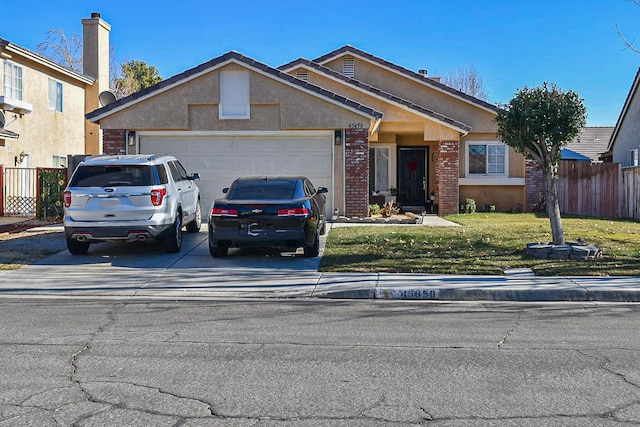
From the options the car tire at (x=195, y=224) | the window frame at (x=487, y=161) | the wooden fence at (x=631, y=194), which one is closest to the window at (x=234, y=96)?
the car tire at (x=195, y=224)

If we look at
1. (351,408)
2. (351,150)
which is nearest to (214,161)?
(351,150)

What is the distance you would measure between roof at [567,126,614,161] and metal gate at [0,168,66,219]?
2740cm

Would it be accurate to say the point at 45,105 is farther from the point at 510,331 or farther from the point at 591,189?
the point at 510,331

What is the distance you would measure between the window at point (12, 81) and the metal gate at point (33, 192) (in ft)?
9.03

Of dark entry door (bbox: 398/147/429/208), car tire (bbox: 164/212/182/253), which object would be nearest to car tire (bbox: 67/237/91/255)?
car tire (bbox: 164/212/182/253)

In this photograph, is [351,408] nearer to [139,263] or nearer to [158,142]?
[139,263]

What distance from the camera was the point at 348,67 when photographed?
84.7 ft

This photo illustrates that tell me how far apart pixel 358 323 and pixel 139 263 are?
19.4ft

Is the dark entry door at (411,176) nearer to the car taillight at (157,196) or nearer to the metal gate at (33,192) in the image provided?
the metal gate at (33,192)

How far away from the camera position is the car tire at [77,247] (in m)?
13.4

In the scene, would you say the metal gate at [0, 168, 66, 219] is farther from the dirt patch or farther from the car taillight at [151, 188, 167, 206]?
the car taillight at [151, 188, 167, 206]

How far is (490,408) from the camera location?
5207 mm

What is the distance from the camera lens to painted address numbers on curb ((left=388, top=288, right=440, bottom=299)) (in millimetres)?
10242

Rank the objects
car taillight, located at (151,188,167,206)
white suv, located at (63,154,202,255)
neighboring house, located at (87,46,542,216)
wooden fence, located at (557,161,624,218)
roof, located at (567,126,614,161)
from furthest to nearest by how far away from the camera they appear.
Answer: roof, located at (567,126,614,161) → wooden fence, located at (557,161,624,218) → neighboring house, located at (87,46,542,216) → car taillight, located at (151,188,167,206) → white suv, located at (63,154,202,255)
